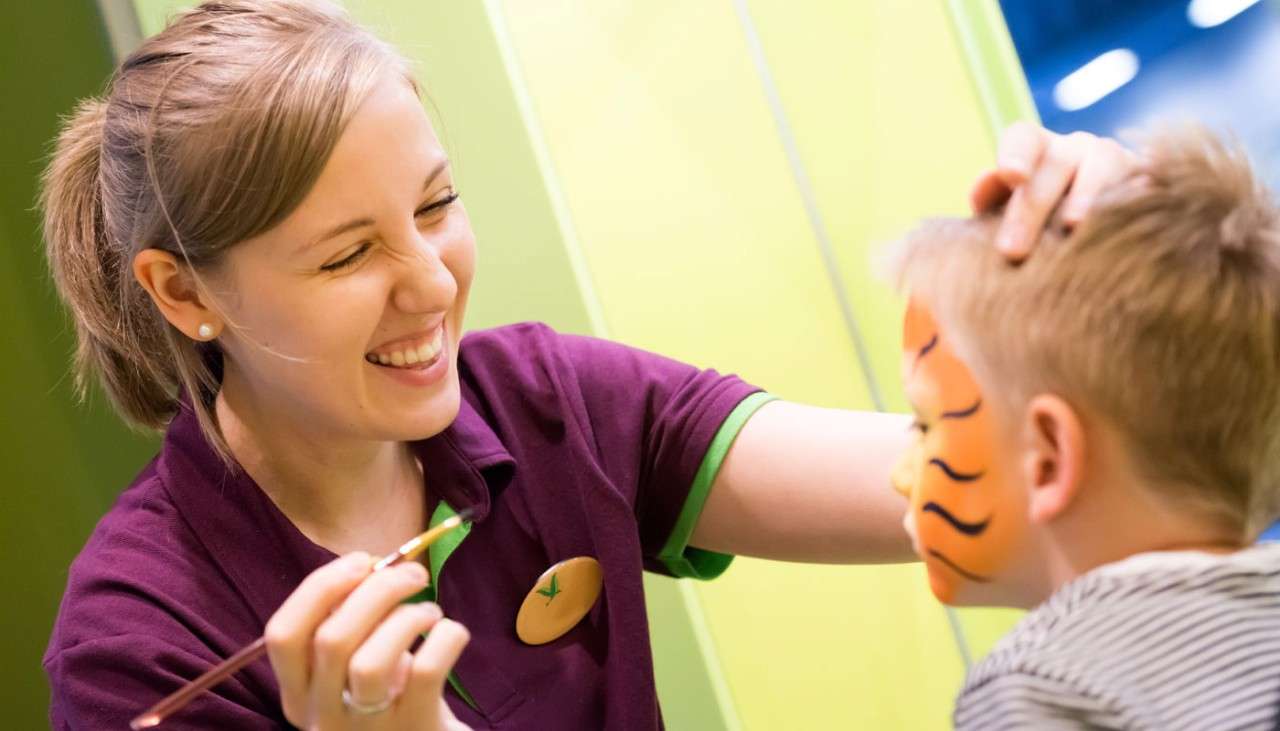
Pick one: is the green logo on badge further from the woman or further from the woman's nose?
the woman's nose

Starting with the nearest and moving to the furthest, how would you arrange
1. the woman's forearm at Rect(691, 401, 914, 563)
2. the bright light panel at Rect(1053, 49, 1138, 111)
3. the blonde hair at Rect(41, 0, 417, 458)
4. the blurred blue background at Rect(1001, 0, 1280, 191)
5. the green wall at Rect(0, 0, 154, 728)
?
the blonde hair at Rect(41, 0, 417, 458) < the woman's forearm at Rect(691, 401, 914, 563) < the blurred blue background at Rect(1001, 0, 1280, 191) < the bright light panel at Rect(1053, 49, 1138, 111) < the green wall at Rect(0, 0, 154, 728)

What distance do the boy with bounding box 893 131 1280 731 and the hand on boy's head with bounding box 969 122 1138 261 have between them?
0.01 m

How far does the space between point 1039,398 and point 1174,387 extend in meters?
0.06

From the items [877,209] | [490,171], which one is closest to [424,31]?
[490,171]

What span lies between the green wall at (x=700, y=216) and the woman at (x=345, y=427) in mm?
263

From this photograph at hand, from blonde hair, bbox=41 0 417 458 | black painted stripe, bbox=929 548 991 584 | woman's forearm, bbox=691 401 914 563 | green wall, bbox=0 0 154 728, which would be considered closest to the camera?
black painted stripe, bbox=929 548 991 584

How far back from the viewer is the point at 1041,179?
25.4 inches

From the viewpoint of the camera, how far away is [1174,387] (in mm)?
568

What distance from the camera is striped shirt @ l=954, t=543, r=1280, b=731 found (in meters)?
0.54

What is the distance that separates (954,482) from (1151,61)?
81 cm

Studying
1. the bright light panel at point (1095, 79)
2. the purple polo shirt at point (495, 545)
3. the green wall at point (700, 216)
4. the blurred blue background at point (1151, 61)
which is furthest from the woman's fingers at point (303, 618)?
the bright light panel at point (1095, 79)

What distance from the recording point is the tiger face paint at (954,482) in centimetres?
63

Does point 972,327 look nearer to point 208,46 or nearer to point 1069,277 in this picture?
point 1069,277

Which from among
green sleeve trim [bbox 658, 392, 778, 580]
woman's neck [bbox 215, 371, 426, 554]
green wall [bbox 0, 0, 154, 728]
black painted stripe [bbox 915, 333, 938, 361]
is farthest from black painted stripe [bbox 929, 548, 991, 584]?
green wall [bbox 0, 0, 154, 728]
